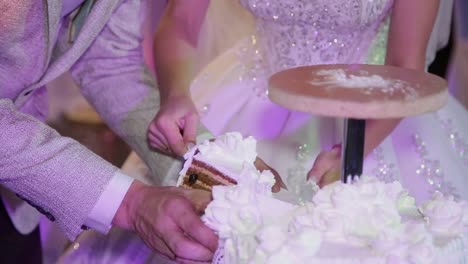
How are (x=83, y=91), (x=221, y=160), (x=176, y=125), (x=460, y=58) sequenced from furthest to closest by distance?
1. (x=460, y=58)
2. (x=83, y=91)
3. (x=176, y=125)
4. (x=221, y=160)

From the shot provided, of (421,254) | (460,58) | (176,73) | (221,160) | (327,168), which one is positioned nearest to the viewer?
(421,254)

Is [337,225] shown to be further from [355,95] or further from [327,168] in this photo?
[327,168]

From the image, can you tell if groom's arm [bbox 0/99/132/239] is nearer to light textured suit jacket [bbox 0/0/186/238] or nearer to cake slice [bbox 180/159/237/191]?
light textured suit jacket [bbox 0/0/186/238]

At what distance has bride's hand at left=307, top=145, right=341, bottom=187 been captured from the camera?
94 centimetres

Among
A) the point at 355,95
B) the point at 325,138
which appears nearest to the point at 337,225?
the point at 355,95

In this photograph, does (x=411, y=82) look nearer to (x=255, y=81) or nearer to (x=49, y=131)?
(x=49, y=131)

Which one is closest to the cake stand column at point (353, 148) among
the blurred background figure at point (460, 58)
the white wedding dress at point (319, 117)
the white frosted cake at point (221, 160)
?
the white frosted cake at point (221, 160)

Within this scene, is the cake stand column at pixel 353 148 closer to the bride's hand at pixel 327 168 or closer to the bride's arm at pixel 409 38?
the bride's hand at pixel 327 168

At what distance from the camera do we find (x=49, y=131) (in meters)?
1.02

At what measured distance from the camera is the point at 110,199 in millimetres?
982

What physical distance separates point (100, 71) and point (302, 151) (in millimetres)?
365

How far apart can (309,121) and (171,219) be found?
48 cm

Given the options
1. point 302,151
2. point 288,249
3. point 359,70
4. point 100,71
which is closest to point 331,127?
point 302,151

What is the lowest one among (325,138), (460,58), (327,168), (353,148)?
(460,58)
